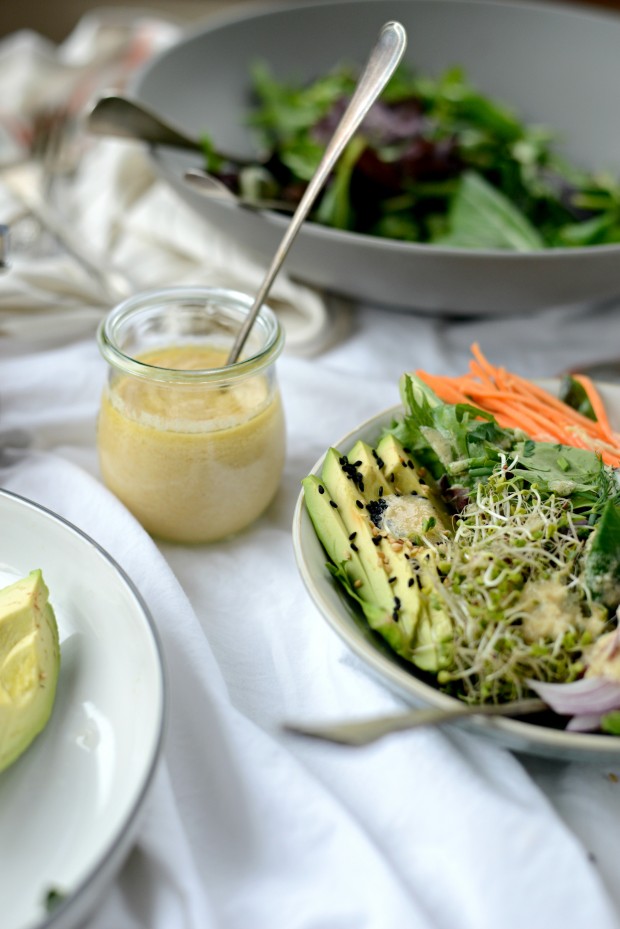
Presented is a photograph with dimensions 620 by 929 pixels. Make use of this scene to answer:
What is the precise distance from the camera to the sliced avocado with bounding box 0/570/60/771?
830 mm

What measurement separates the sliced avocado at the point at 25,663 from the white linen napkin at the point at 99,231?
72 centimetres

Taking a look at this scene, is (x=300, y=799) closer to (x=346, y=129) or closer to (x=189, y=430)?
(x=189, y=430)

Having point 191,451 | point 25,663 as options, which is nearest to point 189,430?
point 191,451

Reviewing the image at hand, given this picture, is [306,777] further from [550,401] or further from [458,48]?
[458,48]

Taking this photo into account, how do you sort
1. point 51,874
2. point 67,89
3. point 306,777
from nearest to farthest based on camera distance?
1. point 51,874
2. point 306,777
3. point 67,89

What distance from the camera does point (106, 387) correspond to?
120cm

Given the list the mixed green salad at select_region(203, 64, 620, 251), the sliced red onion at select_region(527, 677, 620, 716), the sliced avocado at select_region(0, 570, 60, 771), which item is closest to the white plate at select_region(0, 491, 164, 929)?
the sliced avocado at select_region(0, 570, 60, 771)

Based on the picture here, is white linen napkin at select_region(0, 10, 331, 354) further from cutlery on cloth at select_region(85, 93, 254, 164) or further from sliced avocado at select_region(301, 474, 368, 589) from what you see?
sliced avocado at select_region(301, 474, 368, 589)

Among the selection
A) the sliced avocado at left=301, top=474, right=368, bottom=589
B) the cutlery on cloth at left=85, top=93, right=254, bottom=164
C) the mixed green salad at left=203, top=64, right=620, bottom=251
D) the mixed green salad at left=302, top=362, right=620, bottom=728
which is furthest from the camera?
the mixed green salad at left=203, top=64, right=620, bottom=251

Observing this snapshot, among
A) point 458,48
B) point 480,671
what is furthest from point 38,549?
point 458,48

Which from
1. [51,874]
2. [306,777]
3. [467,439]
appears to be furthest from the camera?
[467,439]

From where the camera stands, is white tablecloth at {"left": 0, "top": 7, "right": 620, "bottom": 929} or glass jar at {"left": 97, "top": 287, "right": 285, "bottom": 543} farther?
glass jar at {"left": 97, "top": 287, "right": 285, "bottom": 543}

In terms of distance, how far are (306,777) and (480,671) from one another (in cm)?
20

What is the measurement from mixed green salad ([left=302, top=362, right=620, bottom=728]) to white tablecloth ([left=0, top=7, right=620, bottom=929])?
11cm
